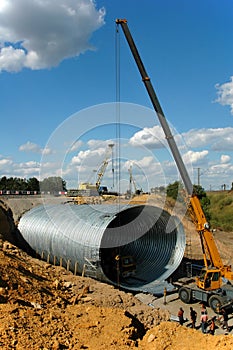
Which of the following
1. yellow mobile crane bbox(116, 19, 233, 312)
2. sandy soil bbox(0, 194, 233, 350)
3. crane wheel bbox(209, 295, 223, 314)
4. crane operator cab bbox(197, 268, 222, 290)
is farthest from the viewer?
crane operator cab bbox(197, 268, 222, 290)

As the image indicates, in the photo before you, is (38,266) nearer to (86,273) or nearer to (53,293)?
(86,273)

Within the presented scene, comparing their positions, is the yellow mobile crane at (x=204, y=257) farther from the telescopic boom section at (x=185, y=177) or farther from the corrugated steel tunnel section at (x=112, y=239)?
the corrugated steel tunnel section at (x=112, y=239)

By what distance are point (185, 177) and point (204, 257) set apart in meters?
3.60

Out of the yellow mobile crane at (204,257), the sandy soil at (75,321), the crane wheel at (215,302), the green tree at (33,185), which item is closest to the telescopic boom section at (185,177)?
the yellow mobile crane at (204,257)

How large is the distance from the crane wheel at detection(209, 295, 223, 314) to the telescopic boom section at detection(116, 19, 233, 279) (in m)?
1.26

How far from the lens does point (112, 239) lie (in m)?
17.6

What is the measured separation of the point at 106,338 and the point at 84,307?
211cm

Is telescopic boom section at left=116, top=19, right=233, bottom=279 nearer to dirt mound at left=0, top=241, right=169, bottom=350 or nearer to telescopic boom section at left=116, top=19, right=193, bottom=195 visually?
telescopic boom section at left=116, top=19, right=193, bottom=195

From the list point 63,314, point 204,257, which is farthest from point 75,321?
point 204,257

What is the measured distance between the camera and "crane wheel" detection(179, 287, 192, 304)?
48.6 feet

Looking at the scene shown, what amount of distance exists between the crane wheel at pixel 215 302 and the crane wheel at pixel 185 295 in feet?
3.29

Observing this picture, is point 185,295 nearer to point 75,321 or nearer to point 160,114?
point 75,321

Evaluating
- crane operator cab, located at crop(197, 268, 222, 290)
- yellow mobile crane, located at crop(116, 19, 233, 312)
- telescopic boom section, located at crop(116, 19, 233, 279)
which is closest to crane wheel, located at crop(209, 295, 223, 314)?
yellow mobile crane, located at crop(116, 19, 233, 312)

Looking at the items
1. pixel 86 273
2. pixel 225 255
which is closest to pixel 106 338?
pixel 86 273
